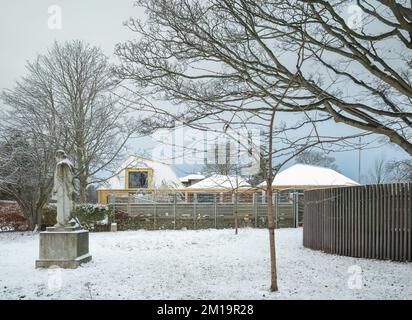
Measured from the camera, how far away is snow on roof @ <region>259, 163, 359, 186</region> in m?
34.3

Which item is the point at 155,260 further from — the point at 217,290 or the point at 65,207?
the point at 217,290

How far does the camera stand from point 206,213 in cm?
2584

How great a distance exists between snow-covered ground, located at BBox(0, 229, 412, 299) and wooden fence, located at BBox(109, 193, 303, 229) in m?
9.78

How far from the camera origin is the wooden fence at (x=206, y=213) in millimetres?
25125

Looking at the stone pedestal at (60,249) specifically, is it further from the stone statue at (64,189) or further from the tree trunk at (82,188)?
the tree trunk at (82,188)

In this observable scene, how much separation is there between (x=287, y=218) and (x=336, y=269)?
16207 millimetres

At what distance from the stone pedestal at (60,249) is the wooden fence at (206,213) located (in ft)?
43.0

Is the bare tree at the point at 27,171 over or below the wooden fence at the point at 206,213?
over

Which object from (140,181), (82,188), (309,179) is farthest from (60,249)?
(140,181)

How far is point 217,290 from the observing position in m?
8.21

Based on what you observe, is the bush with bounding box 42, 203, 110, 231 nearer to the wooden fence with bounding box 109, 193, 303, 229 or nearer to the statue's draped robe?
the wooden fence with bounding box 109, 193, 303, 229

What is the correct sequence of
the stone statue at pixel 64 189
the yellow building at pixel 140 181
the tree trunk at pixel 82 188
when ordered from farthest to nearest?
1. the yellow building at pixel 140 181
2. the tree trunk at pixel 82 188
3. the stone statue at pixel 64 189

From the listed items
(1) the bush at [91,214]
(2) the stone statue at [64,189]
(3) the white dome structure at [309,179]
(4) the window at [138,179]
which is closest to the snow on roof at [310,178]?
(3) the white dome structure at [309,179]
